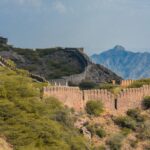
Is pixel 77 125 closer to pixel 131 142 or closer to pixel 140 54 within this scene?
pixel 131 142

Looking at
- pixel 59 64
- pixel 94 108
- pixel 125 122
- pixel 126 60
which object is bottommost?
pixel 125 122

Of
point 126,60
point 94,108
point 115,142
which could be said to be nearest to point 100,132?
point 115,142

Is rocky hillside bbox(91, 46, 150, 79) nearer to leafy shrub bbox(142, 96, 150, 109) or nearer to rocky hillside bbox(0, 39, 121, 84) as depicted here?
rocky hillside bbox(0, 39, 121, 84)

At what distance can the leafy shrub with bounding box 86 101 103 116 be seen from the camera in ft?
152

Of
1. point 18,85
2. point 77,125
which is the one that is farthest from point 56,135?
point 77,125

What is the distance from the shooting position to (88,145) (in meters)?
41.3

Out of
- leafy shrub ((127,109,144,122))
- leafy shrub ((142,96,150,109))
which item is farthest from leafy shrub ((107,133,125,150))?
leafy shrub ((142,96,150,109))

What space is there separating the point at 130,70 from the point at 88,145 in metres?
143

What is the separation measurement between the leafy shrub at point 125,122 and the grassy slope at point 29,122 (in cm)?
587

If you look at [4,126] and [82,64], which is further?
[82,64]

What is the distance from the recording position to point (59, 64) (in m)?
80.1

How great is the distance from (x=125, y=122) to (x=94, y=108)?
189 cm

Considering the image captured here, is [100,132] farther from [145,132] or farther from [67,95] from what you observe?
[145,132]

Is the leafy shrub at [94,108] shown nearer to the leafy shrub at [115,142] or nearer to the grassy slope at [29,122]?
the leafy shrub at [115,142]
